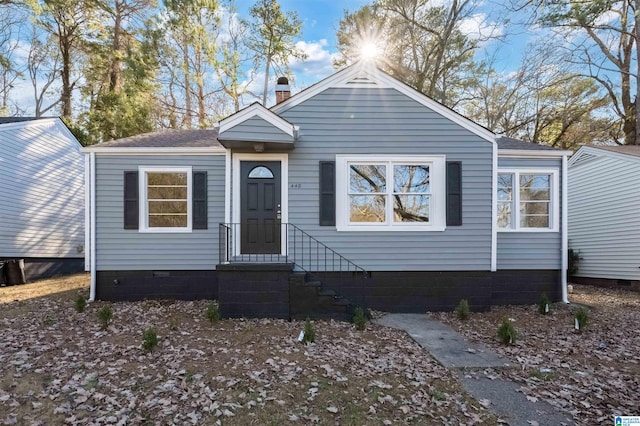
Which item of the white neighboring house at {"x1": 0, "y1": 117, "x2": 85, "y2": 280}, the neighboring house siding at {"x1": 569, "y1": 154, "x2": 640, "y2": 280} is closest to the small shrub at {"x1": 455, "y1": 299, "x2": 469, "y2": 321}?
the neighboring house siding at {"x1": 569, "y1": 154, "x2": 640, "y2": 280}

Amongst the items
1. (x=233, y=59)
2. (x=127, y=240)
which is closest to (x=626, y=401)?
(x=127, y=240)

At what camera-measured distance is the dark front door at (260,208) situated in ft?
25.1

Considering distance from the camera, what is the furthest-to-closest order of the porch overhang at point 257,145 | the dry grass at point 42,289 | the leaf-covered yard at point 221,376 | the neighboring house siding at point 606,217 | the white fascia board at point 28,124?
the white fascia board at point 28,124 → the neighboring house siding at point 606,217 → the dry grass at point 42,289 → the porch overhang at point 257,145 → the leaf-covered yard at point 221,376

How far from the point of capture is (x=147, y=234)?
797 centimetres

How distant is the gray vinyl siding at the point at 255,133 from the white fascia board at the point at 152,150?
1192 millimetres

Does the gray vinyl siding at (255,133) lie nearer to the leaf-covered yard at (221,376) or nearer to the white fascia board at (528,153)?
the leaf-covered yard at (221,376)

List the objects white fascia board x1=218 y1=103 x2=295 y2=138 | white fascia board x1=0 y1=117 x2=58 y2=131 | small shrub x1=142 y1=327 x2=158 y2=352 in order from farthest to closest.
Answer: white fascia board x1=0 y1=117 x2=58 y2=131, white fascia board x1=218 y1=103 x2=295 y2=138, small shrub x1=142 y1=327 x2=158 y2=352

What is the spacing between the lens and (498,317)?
728cm

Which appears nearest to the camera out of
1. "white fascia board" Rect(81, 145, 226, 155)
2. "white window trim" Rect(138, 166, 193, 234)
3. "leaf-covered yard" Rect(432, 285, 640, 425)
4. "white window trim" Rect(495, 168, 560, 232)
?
"leaf-covered yard" Rect(432, 285, 640, 425)

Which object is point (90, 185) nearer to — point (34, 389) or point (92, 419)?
point (34, 389)

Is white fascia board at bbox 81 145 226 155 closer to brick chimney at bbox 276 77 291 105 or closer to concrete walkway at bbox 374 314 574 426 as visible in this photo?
brick chimney at bbox 276 77 291 105

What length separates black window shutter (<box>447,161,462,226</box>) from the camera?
771cm

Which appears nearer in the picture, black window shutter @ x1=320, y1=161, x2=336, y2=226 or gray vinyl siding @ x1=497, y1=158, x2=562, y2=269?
black window shutter @ x1=320, y1=161, x2=336, y2=226

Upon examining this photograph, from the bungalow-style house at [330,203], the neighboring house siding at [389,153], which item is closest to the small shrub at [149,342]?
the bungalow-style house at [330,203]
